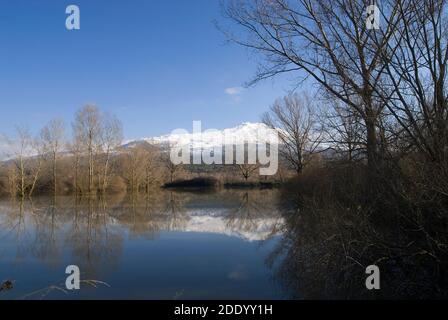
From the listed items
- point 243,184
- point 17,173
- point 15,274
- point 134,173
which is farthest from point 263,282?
point 243,184

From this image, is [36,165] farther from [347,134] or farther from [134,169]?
[347,134]

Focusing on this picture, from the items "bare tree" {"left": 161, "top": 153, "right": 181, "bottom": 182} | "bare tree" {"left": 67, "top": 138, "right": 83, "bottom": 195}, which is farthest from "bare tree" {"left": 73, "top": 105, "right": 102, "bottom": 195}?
"bare tree" {"left": 161, "top": 153, "right": 181, "bottom": 182}

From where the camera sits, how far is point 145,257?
7652 mm

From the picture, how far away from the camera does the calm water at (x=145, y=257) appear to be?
548cm

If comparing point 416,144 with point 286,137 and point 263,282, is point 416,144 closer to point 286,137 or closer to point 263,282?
point 263,282

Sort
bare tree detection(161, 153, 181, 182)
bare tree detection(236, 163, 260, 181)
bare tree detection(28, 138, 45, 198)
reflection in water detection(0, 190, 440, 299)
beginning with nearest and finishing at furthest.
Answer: reflection in water detection(0, 190, 440, 299), bare tree detection(28, 138, 45, 198), bare tree detection(236, 163, 260, 181), bare tree detection(161, 153, 181, 182)

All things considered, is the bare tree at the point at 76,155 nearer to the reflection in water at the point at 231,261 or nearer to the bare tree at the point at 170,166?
the bare tree at the point at 170,166

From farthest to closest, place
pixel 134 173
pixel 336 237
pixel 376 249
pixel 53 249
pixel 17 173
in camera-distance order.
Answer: pixel 134 173, pixel 17 173, pixel 53 249, pixel 336 237, pixel 376 249

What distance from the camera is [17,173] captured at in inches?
1177

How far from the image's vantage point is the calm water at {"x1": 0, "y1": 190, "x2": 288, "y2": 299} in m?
5.48

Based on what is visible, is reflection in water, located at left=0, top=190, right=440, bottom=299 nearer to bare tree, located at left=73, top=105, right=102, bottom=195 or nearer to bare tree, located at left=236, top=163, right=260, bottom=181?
bare tree, located at left=73, top=105, right=102, bottom=195

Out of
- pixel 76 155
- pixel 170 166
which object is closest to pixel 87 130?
pixel 76 155

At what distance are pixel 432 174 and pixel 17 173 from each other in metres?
31.4

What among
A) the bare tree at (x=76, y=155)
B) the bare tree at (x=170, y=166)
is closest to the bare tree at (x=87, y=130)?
the bare tree at (x=76, y=155)
